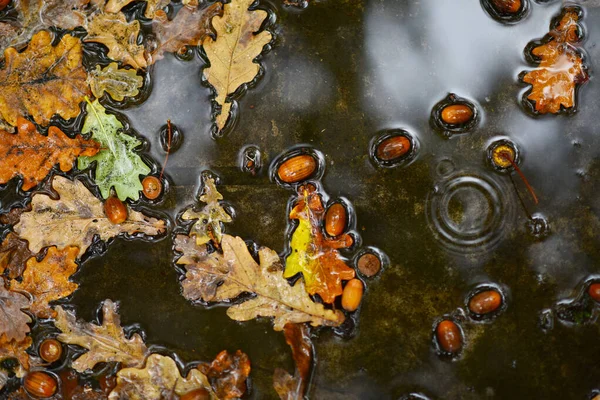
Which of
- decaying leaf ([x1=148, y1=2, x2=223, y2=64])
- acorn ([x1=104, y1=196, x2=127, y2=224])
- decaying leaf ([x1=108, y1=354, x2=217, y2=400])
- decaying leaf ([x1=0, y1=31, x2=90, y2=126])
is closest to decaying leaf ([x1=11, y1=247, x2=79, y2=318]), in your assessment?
acorn ([x1=104, y1=196, x2=127, y2=224])

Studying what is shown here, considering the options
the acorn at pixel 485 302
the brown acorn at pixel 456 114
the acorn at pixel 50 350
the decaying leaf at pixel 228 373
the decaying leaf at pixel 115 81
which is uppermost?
the brown acorn at pixel 456 114

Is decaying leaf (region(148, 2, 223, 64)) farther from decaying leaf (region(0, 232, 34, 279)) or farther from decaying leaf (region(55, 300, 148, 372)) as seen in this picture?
decaying leaf (region(55, 300, 148, 372))

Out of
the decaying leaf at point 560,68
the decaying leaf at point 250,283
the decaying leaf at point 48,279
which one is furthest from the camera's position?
the decaying leaf at point 48,279

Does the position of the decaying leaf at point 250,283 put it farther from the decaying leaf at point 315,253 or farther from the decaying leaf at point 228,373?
the decaying leaf at point 228,373

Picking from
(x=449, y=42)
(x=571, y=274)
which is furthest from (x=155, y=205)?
(x=571, y=274)

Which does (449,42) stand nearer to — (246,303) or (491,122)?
(491,122)

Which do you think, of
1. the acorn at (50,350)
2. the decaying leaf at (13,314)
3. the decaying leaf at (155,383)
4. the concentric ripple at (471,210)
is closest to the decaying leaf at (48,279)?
the decaying leaf at (13,314)
